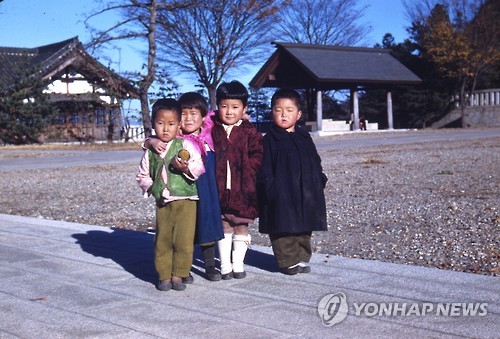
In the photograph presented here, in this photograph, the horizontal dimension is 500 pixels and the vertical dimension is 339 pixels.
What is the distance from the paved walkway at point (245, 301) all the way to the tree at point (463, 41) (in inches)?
1411

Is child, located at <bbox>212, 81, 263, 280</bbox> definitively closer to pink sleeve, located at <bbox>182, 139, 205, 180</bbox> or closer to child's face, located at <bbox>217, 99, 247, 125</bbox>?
Answer: child's face, located at <bbox>217, 99, 247, 125</bbox>

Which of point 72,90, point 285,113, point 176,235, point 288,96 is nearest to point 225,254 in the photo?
point 176,235

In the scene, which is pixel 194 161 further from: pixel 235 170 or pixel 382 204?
pixel 382 204

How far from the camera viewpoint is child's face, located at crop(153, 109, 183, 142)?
14.2 feet

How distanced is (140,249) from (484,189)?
511 cm

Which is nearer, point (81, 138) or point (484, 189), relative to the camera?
point (484, 189)

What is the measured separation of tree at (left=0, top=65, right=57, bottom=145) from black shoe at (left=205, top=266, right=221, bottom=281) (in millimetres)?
29745

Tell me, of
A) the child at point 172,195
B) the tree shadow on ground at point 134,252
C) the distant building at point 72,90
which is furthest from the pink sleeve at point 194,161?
the distant building at point 72,90

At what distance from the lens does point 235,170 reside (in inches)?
178

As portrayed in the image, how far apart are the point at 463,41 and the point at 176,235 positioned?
37048 mm

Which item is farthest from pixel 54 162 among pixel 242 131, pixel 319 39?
pixel 319 39

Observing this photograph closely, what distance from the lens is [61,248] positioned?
5.86m

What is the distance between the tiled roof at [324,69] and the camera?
33531mm

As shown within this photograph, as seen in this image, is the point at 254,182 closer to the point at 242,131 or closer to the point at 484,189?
the point at 242,131
